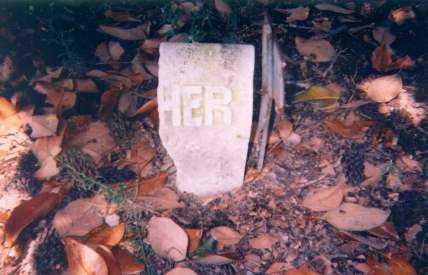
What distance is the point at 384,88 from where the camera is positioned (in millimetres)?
2051

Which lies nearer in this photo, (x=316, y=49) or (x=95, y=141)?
(x=95, y=141)

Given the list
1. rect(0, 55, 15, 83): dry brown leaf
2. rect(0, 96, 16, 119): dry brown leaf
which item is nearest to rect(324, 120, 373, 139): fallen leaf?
rect(0, 96, 16, 119): dry brown leaf

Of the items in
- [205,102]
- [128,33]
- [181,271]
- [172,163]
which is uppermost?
[128,33]

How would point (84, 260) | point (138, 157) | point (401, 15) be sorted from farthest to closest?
point (401, 15) < point (138, 157) < point (84, 260)

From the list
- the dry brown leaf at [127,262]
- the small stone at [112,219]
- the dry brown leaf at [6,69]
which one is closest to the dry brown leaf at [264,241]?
the dry brown leaf at [127,262]

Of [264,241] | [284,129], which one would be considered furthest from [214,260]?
[284,129]

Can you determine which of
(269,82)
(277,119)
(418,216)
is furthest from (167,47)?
(418,216)

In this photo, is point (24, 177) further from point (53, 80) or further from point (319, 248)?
point (319, 248)

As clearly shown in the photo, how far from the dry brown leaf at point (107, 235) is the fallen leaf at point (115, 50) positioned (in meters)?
1.02

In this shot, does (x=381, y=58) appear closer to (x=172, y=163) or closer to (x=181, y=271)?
(x=172, y=163)

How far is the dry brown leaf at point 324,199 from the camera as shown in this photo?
1771mm

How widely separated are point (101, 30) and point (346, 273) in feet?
6.06

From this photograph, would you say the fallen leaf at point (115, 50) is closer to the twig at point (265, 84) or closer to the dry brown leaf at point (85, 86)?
the dry brown leaf at point (85, 86)

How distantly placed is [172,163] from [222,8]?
965 mm
